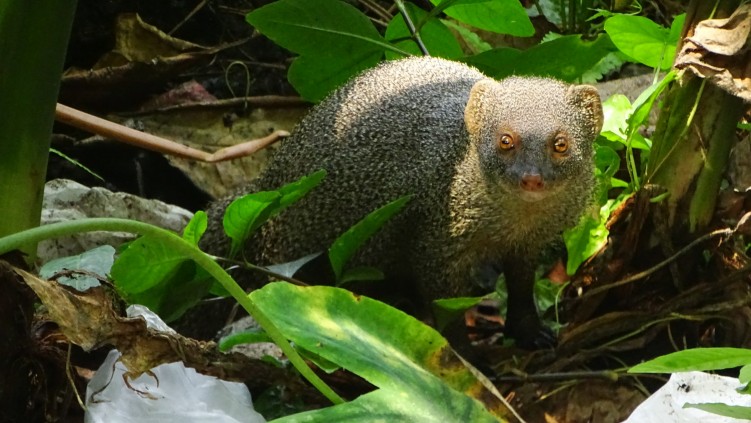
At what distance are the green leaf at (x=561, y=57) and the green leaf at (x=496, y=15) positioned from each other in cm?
8

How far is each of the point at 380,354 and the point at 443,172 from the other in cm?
112

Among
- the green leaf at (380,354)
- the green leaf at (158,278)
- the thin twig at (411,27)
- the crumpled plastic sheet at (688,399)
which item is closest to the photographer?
the green leaf at (380,354)

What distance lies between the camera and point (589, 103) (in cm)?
248

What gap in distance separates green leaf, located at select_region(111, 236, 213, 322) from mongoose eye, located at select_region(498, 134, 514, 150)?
85 centimetres

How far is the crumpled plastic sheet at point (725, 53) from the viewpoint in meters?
2.11

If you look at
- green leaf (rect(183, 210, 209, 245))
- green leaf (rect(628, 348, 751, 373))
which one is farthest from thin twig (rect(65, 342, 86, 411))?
green leaf (rect(628, 348, 751, 373))

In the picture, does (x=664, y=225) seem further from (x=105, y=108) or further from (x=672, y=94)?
(x=105, y=108)

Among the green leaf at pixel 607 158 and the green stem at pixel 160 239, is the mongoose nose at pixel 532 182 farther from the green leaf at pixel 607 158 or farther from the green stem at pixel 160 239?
the green stem at pixel 160 239

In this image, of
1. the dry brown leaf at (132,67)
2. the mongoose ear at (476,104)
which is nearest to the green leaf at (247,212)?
the mongoose ear at (476,104)

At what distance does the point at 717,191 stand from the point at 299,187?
1088mm

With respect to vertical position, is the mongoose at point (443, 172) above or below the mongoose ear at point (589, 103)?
below

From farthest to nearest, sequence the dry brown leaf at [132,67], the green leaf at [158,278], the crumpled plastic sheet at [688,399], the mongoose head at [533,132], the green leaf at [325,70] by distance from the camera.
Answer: the dry brown leaf at [132,67] < the green leaf at [325,70] < the mongoose head at [533,132] < the green leaf at [158,278] < the crumpled plastic sheet at [688,399]

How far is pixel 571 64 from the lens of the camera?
287cm

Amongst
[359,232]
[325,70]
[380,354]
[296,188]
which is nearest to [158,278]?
[296,188]
